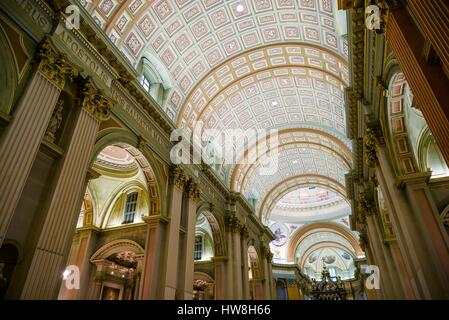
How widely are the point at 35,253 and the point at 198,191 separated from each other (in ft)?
27.5

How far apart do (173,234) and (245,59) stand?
925 centimetres

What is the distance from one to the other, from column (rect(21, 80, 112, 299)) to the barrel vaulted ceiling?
3270 millimetres

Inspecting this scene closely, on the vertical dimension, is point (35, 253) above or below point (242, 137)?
below

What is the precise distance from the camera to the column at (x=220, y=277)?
15070mm

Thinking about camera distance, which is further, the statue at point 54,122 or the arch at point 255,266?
the arch at point 255,266

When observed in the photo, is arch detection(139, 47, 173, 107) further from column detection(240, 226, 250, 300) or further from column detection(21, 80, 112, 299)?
column detection(240, 226, 250, 300)

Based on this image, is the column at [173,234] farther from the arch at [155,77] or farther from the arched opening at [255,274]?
the arched opening at [255,274]

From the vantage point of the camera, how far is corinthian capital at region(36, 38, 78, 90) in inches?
267

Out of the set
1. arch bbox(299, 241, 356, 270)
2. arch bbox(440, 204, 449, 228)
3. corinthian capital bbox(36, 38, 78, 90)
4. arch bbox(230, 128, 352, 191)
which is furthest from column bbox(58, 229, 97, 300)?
arch bbox(299, 241, 356, 270)

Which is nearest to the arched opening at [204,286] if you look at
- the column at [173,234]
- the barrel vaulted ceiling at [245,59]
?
the barrel vaulted ceiling at [245,59]

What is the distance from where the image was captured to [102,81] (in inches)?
344

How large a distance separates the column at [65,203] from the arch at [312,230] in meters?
30.3
